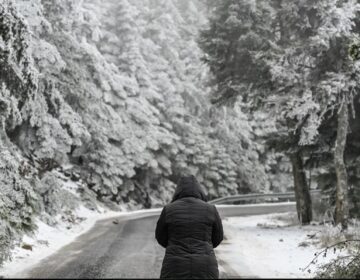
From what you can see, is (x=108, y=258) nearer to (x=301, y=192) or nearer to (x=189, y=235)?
(x=189, y=235)

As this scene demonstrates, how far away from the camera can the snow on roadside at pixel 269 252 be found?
10227mm

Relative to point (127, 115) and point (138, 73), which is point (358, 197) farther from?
point (138, 73)

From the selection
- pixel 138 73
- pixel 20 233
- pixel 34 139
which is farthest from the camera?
pixel 138 73

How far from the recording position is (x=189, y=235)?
15.2 ft

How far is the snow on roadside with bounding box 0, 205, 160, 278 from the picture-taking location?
32.5 ft

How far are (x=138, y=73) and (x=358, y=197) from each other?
21944 millimetres

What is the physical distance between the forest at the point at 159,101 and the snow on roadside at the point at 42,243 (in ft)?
1.43

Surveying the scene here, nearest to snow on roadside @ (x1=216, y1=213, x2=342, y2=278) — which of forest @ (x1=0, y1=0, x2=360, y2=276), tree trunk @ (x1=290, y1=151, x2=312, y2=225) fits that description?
tree trunk @ (x1=290, y1=151, x2=312, y2=225)

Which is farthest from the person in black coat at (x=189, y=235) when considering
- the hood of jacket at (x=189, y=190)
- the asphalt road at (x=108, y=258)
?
the asphalt road at (x=108, y=258)

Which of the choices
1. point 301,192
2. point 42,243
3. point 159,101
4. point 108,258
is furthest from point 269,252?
point 159,101

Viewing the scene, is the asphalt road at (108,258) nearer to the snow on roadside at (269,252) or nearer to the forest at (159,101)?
the snow on roadside at (269,252)

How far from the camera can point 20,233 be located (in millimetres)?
11938

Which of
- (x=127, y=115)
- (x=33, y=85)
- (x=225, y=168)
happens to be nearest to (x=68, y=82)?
(x=33, y=85)

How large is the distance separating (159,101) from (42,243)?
80.4 feet
